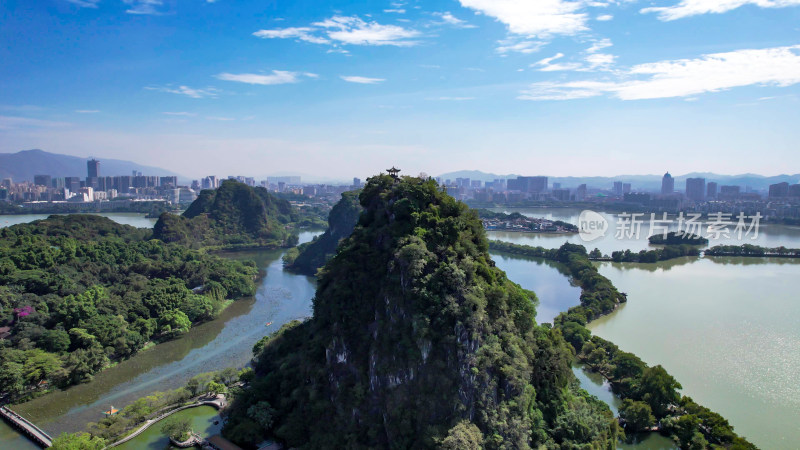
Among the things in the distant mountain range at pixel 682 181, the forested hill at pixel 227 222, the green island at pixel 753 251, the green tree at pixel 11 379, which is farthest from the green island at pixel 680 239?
the distant mountain range at pixel 682 181

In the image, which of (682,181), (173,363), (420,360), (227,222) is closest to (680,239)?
(420,360)

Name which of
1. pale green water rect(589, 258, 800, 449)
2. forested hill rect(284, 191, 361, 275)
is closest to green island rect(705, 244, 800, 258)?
pale green water rect(589, 258, 800, 449)

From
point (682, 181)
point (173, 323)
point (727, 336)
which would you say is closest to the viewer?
point (727, 336)

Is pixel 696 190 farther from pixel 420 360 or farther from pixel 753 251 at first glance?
pixel 420 360

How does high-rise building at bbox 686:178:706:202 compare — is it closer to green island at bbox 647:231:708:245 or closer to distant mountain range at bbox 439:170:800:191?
distant mountain range at bbox 439:170:800:191

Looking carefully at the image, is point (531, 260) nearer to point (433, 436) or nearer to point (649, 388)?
point (649, 388)

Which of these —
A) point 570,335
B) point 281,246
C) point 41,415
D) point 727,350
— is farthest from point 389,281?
point 281,246
